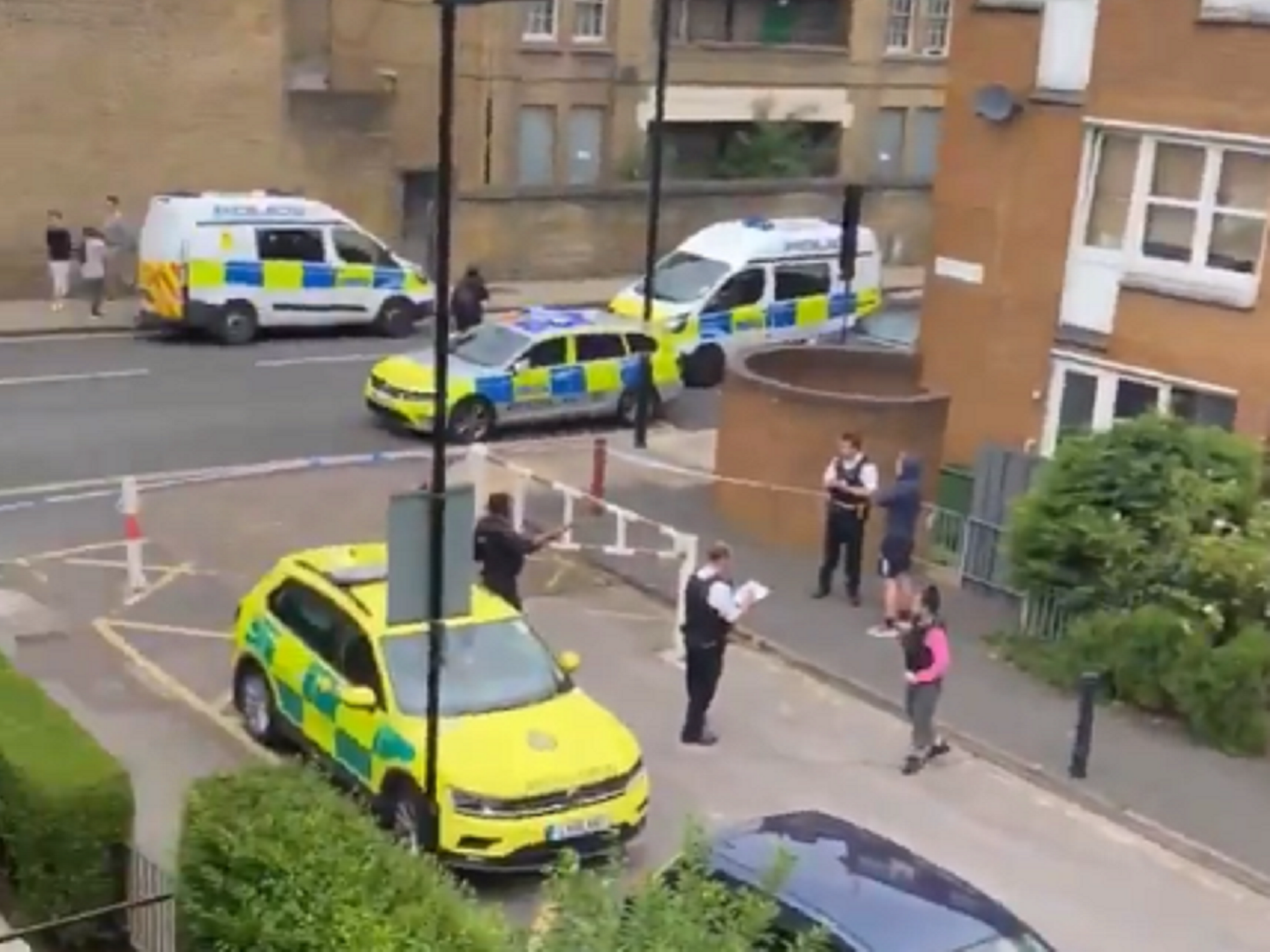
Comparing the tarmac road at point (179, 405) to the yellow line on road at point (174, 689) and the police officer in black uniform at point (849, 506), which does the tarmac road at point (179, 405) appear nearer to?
the yellow line on road at point (174, 689)

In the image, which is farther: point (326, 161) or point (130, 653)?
point (326, 161)

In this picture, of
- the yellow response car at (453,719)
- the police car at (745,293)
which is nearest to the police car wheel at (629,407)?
the police car at (745,293)

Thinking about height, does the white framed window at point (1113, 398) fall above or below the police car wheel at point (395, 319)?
above

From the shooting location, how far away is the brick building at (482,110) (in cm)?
3005

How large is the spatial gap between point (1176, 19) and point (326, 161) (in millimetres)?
18091

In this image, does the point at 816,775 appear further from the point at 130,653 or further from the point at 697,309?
the point at 697,309

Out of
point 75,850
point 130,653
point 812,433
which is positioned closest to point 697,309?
point 812,433

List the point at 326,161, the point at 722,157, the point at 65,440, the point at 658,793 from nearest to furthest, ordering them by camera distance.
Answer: the point at 658,793 < the point at 65,440 < the point at 326,161 < the point at 722,157

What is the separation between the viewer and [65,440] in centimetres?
2194

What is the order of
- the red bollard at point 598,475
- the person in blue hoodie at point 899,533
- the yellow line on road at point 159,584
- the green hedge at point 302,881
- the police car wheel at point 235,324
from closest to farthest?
the green hedge at point 302,881
the person in blue hoodie at point 899,533
the yellow line on road at point 159,584
the red bollard at point 598,475
the police car wheel at point 235,324

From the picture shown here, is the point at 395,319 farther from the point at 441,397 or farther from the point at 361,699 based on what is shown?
the point at 441,397

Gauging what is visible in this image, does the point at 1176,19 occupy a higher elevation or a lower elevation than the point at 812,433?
higher

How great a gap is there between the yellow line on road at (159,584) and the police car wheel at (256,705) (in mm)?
3028

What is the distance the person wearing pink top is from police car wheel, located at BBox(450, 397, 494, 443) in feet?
32.3
